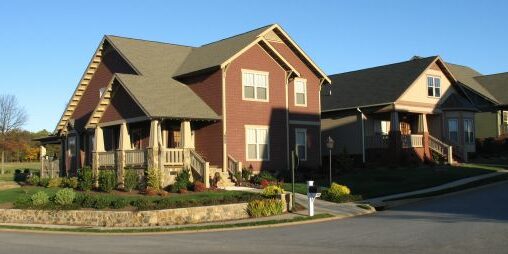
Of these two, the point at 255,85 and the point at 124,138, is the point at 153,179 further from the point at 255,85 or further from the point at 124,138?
the point at 255,85

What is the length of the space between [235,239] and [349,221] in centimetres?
561

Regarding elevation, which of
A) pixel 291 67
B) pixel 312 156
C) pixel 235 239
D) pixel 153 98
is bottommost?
pixel 235 239

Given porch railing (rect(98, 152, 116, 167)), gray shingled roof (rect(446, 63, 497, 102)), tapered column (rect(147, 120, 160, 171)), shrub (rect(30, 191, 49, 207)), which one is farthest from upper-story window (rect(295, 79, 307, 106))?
gray shingled roof (rect(446, 63, 497, 102))

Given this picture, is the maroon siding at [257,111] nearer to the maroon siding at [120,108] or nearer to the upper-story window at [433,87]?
the maroon siding at [120,108]

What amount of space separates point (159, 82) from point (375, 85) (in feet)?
61.6

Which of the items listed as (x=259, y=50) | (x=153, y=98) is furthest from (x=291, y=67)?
(x=153, y=98)

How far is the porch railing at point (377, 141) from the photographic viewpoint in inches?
1693

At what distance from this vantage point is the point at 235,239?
17672mm

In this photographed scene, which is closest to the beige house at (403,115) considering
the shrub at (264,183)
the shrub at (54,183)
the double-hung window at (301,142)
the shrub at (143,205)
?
the double-hung window at (301,142)

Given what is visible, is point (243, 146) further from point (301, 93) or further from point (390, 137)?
point (390, 137)

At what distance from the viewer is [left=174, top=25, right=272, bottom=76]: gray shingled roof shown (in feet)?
114

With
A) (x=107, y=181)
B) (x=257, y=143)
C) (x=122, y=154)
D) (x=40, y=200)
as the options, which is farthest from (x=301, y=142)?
(x=40, y=200)

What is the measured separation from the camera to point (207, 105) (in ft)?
112

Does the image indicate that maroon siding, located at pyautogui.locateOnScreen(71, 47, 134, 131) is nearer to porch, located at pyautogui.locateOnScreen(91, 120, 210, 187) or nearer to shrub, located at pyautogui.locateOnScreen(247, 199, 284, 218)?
porch, located at pyautogui.locateOnScreen(91, 120, 210, 187)
